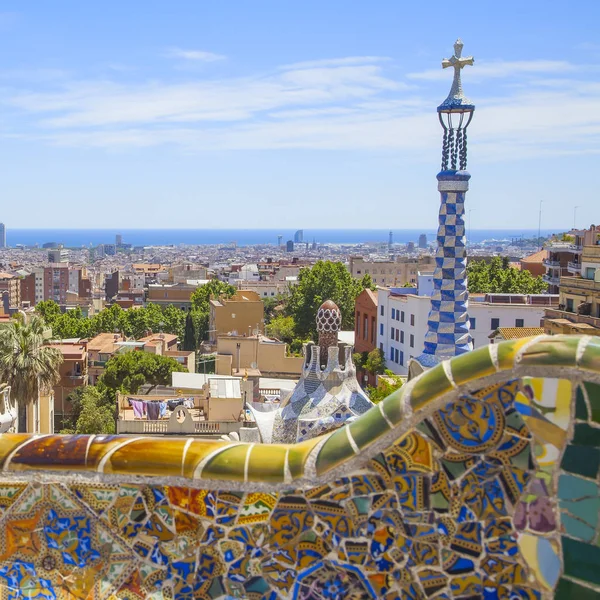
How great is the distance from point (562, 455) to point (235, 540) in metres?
1.52

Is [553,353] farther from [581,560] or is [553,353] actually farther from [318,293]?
[318,293]

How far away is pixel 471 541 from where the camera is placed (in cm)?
385

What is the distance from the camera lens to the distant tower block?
523 inches

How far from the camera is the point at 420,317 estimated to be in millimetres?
33656

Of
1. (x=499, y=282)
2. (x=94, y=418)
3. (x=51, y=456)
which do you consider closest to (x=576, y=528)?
(x=51, y=456)

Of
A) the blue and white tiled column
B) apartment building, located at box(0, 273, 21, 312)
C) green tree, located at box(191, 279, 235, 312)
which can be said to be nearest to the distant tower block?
the blue and white tiled column

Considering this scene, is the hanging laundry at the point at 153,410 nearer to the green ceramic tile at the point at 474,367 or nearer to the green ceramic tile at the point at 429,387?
the green ceramic tile at the point at 429,387

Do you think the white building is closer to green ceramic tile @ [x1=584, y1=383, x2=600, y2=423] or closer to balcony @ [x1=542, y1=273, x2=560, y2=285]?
balcony @ [x1=542, y1=273, x2=560, y2=285]

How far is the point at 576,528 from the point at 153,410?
17.6 meters

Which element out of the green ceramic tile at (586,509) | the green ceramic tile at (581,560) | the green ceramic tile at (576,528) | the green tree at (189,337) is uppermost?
the green ceramic tile at (586,509)

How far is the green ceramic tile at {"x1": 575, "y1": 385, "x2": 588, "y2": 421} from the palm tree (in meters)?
14.5

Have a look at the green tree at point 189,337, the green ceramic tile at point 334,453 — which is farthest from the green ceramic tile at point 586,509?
the green tree at point 189,337

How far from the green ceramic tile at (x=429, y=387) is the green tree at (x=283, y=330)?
48.3m

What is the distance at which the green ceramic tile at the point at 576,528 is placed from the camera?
3652 millimetres
